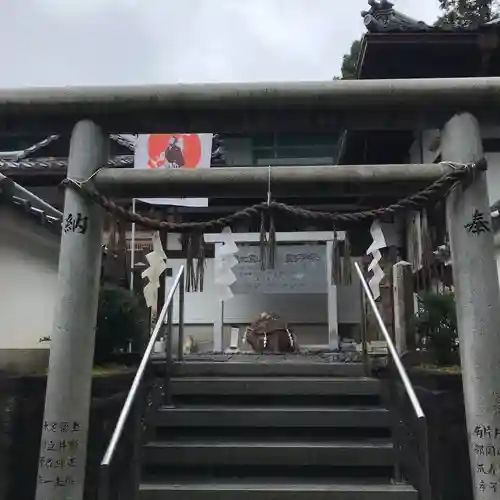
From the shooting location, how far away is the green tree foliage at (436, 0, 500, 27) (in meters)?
17.8

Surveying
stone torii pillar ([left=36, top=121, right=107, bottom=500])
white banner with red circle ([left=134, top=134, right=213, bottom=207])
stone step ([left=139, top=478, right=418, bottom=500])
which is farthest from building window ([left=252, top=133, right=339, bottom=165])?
stone step ([left=139, top=478, right=418, bottom=500])

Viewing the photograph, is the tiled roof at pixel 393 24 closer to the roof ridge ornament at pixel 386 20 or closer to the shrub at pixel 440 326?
the roof ridge ornament at pixel 386 20

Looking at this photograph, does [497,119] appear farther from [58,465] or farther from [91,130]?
[58,465]

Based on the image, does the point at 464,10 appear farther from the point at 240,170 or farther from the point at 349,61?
the point at 240,170

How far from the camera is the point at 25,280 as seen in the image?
5770 mm

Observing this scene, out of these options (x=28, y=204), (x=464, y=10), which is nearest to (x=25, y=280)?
(x=28, y=204)

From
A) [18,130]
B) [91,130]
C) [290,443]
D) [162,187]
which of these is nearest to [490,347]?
[290,443]

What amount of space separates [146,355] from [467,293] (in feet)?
8.94

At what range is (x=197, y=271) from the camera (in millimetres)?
4766

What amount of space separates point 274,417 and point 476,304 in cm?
238

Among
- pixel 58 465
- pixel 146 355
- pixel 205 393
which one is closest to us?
pixel 58 465

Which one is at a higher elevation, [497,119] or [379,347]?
[497,119]

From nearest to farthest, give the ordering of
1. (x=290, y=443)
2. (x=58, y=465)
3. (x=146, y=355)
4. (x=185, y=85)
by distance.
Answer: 1. (x=58, y=465)
2. (x=185, y=85)
3. (x=146, y=355)
4. (x=290, y=443)

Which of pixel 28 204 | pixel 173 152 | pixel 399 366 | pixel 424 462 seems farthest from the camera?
pixel 173 152
